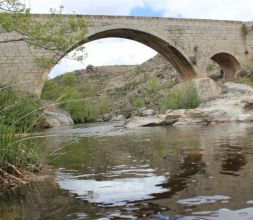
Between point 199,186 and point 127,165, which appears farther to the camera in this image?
point 127,165

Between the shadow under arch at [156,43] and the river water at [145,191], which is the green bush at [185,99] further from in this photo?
the river water at [145,191]

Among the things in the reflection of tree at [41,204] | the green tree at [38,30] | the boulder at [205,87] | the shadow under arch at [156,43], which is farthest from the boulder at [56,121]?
the reflection of tree at [41,204]

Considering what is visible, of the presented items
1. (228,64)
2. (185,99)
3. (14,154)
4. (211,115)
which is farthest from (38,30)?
(228,64)

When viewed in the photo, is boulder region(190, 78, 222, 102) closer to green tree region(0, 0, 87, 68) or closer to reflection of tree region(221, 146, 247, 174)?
green tree region(0, 0, 87, 68)

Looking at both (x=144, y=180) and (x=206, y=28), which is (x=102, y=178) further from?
(x=206, y=28)

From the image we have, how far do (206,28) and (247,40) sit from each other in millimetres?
4049

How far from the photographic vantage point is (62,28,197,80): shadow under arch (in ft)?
90.5

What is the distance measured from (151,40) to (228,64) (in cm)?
793

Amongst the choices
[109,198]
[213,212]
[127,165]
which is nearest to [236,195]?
[213,212]

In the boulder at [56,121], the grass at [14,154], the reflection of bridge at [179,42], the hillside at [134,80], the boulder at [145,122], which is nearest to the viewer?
the grass at [14,154]

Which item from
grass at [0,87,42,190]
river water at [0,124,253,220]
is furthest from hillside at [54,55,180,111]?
grass at [0,87,42,190]

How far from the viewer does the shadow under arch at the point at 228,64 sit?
32553 mm

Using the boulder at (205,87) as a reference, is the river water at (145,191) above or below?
below

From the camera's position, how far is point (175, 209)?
10.7 feet
